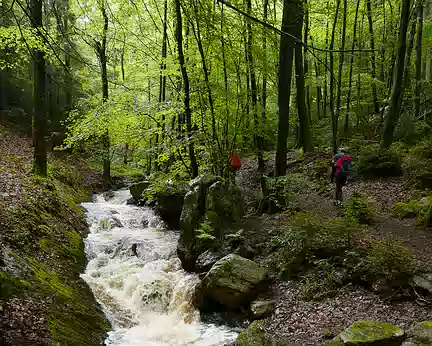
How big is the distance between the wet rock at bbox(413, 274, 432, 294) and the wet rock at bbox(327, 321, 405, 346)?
3.34 feet

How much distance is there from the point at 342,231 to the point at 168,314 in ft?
13.3

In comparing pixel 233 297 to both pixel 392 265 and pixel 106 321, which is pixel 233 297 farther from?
pixel 392 265

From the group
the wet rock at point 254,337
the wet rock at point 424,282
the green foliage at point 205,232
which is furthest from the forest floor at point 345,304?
the green foliage at point 205,232

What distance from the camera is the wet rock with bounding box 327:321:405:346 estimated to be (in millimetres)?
4379

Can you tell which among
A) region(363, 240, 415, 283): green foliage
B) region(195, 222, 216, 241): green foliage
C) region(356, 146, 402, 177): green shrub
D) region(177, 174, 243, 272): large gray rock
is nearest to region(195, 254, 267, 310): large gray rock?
region(195, 222, 216, 241): green foliage

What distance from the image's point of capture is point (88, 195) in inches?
615

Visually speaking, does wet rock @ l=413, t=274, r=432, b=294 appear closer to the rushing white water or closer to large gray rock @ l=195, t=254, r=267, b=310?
large gray rock @ l=195, t=254, r=267, b=310

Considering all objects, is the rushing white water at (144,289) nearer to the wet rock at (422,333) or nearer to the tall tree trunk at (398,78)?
the wet rock at (422,333)

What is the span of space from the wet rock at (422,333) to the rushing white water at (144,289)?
2.86 metres

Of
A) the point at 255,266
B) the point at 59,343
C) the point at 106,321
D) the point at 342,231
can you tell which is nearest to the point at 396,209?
the point at 342,231

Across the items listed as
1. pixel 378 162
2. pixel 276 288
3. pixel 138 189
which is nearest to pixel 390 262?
pixel 276 288

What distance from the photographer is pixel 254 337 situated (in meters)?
5.42

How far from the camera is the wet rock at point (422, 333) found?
162 inches

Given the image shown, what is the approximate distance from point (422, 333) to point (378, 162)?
767 centimetres
